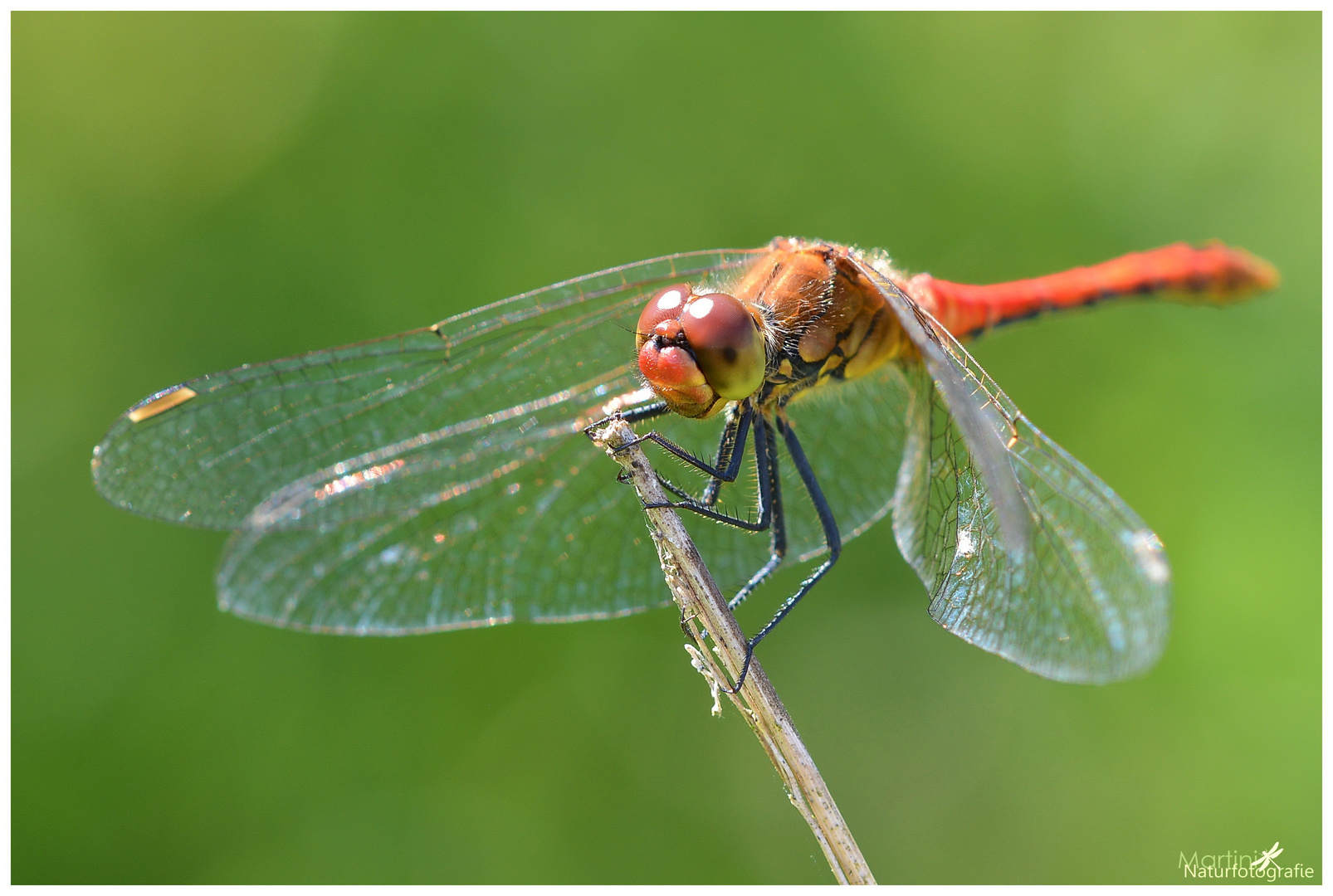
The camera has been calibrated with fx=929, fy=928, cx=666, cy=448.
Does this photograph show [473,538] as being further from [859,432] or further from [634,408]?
[859,432]

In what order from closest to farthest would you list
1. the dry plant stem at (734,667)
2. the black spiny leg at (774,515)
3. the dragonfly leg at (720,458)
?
the dry plant stem at (734,667) → the dragonfly leg at (720,458) → the black spiny leg at (774,515)

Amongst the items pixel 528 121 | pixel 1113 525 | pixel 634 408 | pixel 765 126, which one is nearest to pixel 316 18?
pixel 528 121

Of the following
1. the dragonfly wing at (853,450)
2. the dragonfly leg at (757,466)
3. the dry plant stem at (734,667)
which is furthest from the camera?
the dragonfly wing at (853,450)

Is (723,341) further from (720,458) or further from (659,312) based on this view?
(720,458)

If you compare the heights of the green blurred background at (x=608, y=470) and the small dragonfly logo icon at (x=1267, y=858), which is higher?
the green blurred background at (x=608, y=470)

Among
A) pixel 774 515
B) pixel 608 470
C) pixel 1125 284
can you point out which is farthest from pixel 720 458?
pixel 1125 284

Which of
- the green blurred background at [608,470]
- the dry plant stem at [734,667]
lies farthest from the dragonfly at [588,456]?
the green blurred background at [608,470]

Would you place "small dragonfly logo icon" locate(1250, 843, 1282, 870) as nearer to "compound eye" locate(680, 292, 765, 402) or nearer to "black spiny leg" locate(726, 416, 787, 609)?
"black spiny leg" locate(726, 416, 787, 609)

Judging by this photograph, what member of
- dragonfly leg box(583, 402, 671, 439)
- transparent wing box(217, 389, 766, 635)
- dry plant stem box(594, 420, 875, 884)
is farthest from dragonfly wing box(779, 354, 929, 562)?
dry plant stem box(594, 420, 875, 884)

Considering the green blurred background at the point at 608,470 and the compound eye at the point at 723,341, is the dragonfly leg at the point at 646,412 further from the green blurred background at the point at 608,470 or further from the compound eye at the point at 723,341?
the green blurred background at the point at 608,470
